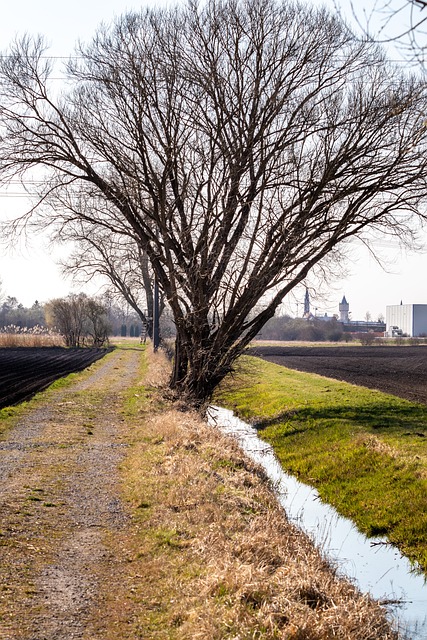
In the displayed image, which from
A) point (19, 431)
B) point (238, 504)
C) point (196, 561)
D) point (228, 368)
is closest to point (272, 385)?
point (228, 368)

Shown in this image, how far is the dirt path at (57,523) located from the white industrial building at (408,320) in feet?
440

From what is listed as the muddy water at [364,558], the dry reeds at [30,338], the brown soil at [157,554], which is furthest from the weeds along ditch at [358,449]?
the dry reeds at [30,338]

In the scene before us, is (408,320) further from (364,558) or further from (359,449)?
(364,558)

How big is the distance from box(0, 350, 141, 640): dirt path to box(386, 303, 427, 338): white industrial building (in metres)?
134

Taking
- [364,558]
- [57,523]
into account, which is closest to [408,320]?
[364,558]

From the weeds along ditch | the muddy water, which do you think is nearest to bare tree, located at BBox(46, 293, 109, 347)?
the weeds along ditch

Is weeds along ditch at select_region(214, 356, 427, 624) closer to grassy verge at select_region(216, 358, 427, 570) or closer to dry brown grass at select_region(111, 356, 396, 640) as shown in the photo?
grassy verge at select_region(216, 358, 427, 570)

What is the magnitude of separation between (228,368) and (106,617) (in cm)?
1578

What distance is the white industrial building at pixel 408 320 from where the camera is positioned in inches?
5812

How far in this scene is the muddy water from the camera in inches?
338

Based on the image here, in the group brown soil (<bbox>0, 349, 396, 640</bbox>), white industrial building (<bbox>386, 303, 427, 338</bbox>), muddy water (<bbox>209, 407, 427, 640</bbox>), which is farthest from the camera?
white industrial building (<bbox>386, 303, 427, 338</bbox>)

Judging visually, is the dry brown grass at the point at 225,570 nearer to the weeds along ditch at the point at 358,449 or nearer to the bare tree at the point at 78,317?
the weeds along ditch at the point at 358,449

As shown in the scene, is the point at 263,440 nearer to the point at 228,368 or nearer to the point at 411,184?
the point at 228,368

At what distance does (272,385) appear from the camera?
31422 mm
